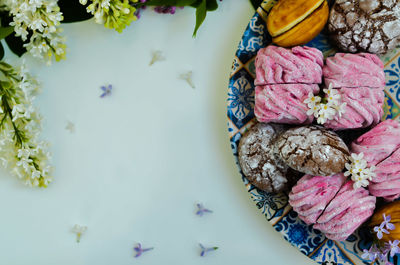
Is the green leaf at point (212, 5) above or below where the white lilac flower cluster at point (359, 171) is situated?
above

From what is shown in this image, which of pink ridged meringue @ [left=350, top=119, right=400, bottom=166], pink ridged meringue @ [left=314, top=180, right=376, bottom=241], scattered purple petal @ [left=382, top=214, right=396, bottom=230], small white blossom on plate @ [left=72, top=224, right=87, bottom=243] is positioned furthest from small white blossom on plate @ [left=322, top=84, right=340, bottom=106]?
small white blossom on plate @ [left=72, top=224, right=87, bottom=243]

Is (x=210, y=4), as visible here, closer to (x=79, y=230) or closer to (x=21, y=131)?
(x=21, y=131)

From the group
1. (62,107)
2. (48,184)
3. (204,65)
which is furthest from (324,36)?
(48,184)

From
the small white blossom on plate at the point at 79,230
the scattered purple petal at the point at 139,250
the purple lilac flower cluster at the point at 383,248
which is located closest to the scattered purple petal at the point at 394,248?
the purple lilac flower cluster at the point at 383,248

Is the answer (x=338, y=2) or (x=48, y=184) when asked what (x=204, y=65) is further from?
(x=48, y=184)

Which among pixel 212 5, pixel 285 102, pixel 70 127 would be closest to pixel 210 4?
pixel 212 5

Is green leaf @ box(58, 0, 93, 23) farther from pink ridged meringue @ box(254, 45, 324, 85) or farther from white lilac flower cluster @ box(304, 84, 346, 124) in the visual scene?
white lilac flower cluster @ box(304, 84, 346, 124)

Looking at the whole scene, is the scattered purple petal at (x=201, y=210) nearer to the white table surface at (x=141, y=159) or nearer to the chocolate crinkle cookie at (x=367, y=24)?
the white table surface at (x=141, y=159)
